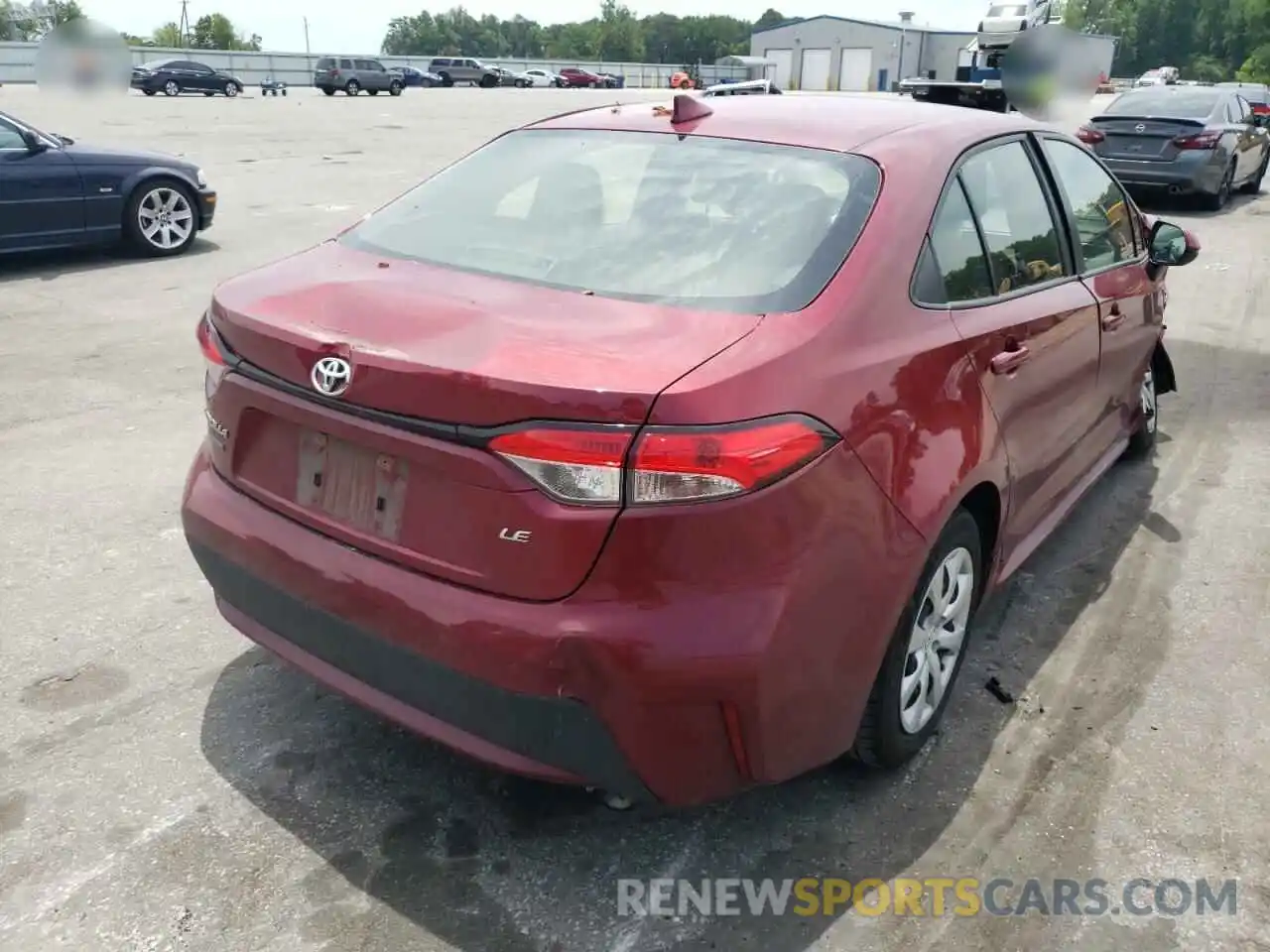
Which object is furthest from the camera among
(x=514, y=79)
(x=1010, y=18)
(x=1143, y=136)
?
(x=514, y=79)

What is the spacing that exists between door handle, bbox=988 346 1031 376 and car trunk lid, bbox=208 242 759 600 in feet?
3.13

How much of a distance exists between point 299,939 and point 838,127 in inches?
99.6

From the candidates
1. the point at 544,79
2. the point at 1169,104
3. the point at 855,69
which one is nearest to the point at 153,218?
the point at 1169,104

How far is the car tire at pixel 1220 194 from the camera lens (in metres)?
14.3

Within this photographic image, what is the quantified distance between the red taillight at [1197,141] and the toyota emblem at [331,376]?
13.9 m

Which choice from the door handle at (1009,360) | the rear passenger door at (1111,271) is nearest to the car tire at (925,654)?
the door handle at (1009,360)

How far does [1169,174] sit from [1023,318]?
12113mm

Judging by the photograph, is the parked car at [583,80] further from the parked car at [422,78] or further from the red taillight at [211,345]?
the red taillight at [211,345]

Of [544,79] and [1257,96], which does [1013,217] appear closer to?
[1257,96]

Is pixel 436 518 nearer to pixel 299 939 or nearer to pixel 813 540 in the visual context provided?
pixel 813 540

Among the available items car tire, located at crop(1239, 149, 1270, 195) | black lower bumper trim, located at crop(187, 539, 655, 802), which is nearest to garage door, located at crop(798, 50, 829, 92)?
car tire, located at crop(1239, 149, 1270, 195)

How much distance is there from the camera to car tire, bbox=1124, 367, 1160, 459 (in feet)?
16.9

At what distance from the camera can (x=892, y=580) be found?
8.32 feet

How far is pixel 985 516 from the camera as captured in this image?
314 centimetres
